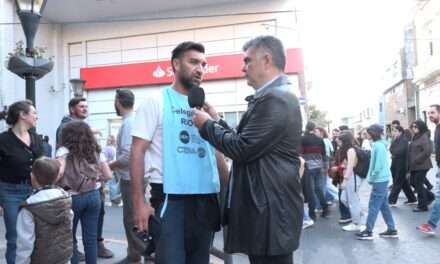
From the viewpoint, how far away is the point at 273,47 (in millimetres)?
2510

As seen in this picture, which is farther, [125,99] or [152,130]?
[125,99]

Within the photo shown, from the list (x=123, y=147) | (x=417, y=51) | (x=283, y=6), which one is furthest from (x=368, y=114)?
(x=123, y=147)

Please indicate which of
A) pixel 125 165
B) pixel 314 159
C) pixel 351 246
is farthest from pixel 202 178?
pixel 314 159

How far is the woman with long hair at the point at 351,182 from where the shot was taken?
7.60 meters

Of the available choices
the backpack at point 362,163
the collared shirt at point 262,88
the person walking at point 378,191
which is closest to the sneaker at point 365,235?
the person walking at point 378,191

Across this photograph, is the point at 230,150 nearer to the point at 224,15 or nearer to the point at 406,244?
the point at 406,244

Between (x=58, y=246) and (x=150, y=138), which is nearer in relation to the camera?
(x=150, y=138)

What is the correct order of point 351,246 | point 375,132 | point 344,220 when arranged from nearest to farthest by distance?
point 351,246, point 375,132, point 344,220

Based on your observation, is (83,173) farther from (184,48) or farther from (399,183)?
(399,183)

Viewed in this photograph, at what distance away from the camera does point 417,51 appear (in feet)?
117

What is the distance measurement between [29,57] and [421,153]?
794 centimetres

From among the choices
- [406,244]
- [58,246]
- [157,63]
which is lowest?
[406,244]

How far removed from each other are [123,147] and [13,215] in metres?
1.31

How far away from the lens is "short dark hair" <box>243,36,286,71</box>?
8.23 feet
